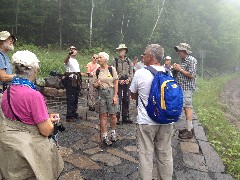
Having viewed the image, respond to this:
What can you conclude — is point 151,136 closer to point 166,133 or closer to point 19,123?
point 166,133

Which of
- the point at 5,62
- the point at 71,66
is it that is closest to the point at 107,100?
the point at 71,66

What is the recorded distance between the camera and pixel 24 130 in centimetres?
265

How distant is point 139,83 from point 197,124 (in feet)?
16.8

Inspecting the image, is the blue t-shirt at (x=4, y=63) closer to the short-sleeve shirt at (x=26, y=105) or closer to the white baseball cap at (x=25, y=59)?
the white baseball cap at (x=25, y=59)

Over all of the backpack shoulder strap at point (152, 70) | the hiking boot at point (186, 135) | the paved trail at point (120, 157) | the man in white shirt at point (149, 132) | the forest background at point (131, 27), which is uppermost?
the forest background at point (131, 27)

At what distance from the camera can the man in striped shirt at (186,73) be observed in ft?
20.8

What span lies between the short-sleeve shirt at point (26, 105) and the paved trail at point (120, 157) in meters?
2.11

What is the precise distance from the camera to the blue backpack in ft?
11.9

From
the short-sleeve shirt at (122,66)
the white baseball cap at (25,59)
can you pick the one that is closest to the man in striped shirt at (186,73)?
the short-sleeve shirt at (122,66)

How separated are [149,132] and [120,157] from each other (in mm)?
1847

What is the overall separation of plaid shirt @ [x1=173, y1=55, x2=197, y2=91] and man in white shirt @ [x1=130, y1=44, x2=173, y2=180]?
2.68m

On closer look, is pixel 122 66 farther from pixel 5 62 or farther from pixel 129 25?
pixel 129 25

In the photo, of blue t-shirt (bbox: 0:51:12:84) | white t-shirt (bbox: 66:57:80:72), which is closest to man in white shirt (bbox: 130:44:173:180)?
blue t-shirt (bbox: 0:51:12:84)

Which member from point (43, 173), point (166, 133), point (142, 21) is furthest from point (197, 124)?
point (142, 21)
